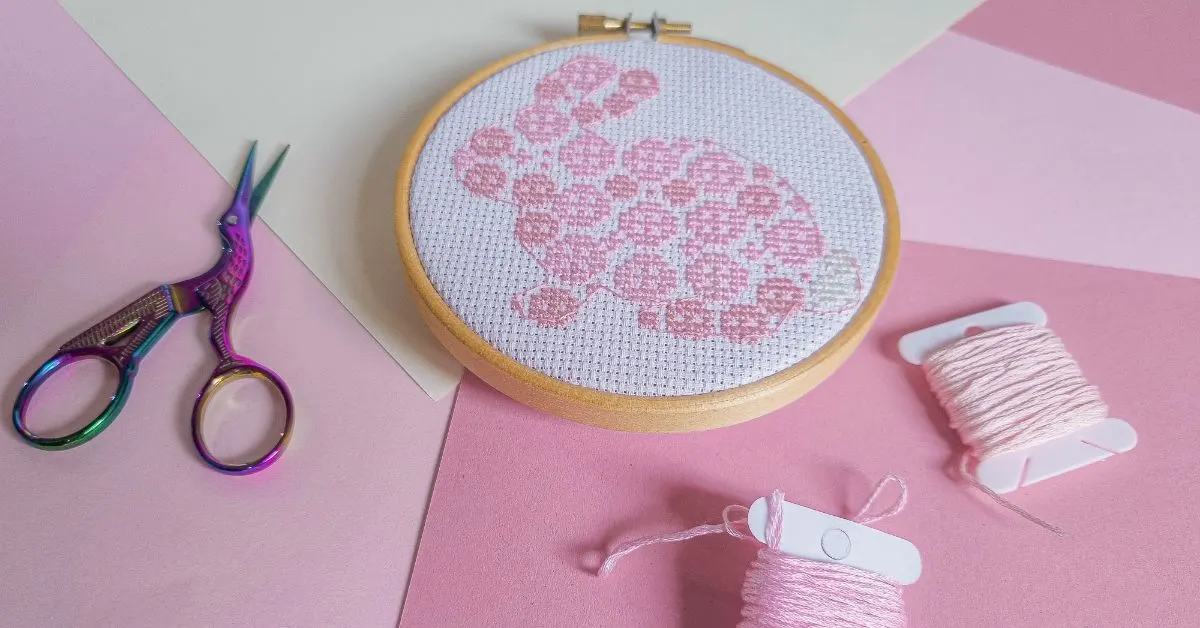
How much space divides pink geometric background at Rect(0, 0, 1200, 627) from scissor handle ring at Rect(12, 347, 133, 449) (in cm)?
3

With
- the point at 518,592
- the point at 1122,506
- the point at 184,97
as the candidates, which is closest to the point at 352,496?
the point at 518,592

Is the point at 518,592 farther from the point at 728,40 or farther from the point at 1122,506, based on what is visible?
the point at 728,40

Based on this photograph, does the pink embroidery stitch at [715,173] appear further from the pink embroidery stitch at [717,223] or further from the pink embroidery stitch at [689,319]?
the pink embroidery stitch at [689,319]

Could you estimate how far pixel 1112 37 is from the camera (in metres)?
1.15

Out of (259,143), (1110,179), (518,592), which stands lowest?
(518,592)

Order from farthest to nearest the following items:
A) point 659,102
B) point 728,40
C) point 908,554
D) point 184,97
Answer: point 728,40 < point 184,97 < point 659,102 < point 908,554

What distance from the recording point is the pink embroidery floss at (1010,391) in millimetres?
758

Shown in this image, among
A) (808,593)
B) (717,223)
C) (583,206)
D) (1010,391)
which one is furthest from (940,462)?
(583,206)

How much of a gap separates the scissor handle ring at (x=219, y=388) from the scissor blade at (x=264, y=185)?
20cm

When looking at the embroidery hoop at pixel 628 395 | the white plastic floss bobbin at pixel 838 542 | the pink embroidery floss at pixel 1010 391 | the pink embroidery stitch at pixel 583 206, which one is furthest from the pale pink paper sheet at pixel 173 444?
the pink embroidery floss at pixel 1010 391

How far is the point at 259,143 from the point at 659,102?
0.47m

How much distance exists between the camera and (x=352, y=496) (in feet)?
2.46

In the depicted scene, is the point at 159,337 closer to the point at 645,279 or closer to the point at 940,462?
the point at 645,279

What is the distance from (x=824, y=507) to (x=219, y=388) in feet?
1.94
